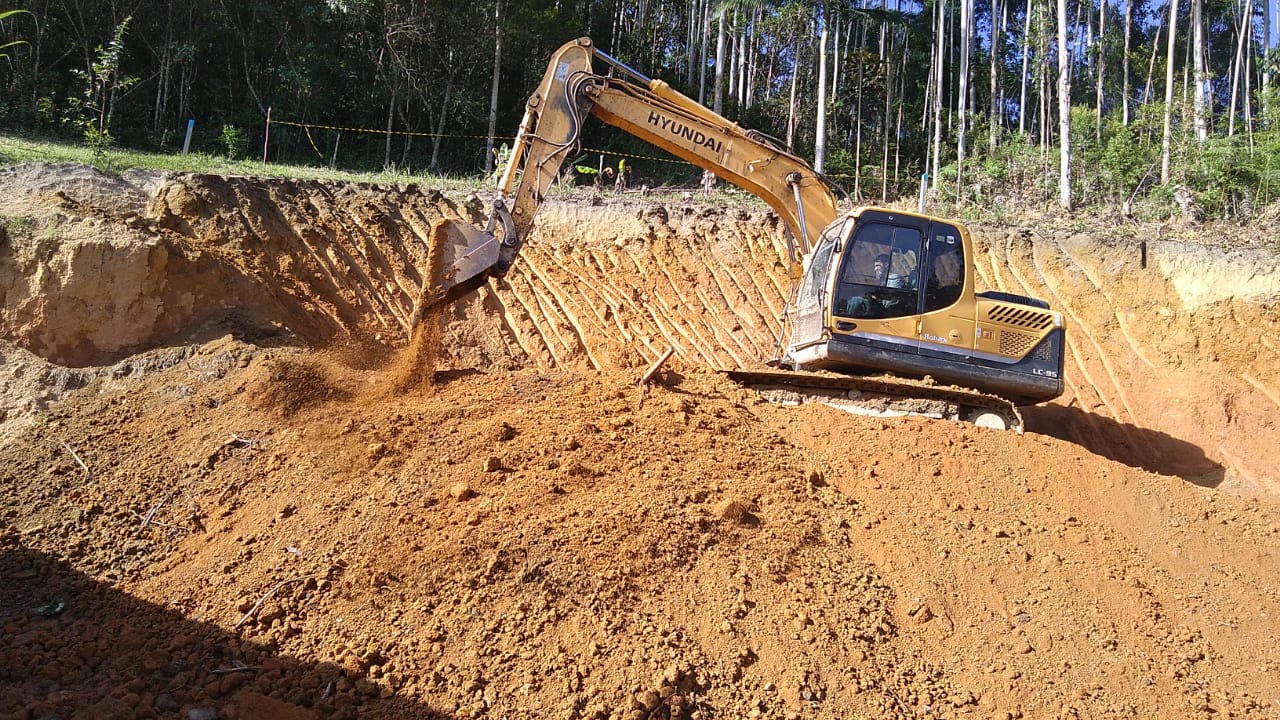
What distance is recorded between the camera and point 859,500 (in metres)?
6.89

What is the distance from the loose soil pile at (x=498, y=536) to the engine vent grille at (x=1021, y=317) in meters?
1.14

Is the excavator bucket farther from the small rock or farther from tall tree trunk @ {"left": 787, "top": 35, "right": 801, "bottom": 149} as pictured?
tall tree trunk @ {"left": 787, "top": 35, "right": 801, "bottom": 149}

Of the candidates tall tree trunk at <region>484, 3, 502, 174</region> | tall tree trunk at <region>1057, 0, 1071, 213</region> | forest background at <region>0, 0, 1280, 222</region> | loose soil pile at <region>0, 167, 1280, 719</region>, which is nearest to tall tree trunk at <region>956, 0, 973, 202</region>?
forest background at <region>0, 0, 1280, 222</region>

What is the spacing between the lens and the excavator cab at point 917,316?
814cm

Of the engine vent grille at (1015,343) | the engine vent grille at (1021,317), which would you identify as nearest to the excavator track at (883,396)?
the engine vent grille at (1015,343)

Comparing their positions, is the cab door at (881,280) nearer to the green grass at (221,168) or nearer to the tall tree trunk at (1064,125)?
the green grass at (221,168)

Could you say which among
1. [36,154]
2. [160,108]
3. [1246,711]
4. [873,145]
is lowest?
[1246,711]

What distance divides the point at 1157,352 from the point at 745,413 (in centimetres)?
804

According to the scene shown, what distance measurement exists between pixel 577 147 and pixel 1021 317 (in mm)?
4541

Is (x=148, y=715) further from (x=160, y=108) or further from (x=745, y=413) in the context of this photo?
(x=160, y=108)

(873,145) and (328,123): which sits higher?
(873,145)

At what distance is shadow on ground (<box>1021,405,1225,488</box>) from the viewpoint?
1090cm

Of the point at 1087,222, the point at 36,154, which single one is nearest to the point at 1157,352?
the point at 1087,222

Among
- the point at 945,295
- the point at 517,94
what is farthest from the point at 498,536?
the point at 517,94
